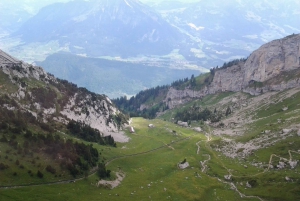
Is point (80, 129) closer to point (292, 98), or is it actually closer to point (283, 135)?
point (283, 135)

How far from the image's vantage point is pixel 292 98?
172625mm

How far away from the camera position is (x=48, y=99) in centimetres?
13450

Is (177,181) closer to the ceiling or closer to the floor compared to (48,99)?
closer to the floor

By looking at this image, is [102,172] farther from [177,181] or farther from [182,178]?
[182,178]

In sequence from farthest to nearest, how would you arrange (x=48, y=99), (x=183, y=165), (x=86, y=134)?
1. (x=48, y=99)
2. (x=86, y=134)
3. (x=183, y=165)

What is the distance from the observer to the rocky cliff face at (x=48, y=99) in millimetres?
120856

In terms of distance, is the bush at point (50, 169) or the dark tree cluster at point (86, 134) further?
the dark tree cluster at point (86, 134)

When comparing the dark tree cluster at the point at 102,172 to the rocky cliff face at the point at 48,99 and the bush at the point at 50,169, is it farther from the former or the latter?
the rocky cliff face at the point at 48,99

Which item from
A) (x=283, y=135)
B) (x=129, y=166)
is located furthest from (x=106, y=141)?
(x=283, y=135)

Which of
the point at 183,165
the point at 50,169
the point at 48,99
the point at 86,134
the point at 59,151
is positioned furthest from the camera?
the point at 48,99

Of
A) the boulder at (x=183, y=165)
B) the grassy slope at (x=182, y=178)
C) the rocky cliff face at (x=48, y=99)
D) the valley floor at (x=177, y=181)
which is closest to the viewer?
the valley floor at (x=177, y=181)

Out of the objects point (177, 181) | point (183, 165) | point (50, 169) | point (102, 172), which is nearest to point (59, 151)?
point (50, 169)

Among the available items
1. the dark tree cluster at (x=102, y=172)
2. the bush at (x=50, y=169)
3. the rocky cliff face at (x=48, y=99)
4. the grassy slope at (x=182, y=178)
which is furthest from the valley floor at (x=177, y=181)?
the rocky cliff face at (x=48, y=99)

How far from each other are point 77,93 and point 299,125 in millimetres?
111215
